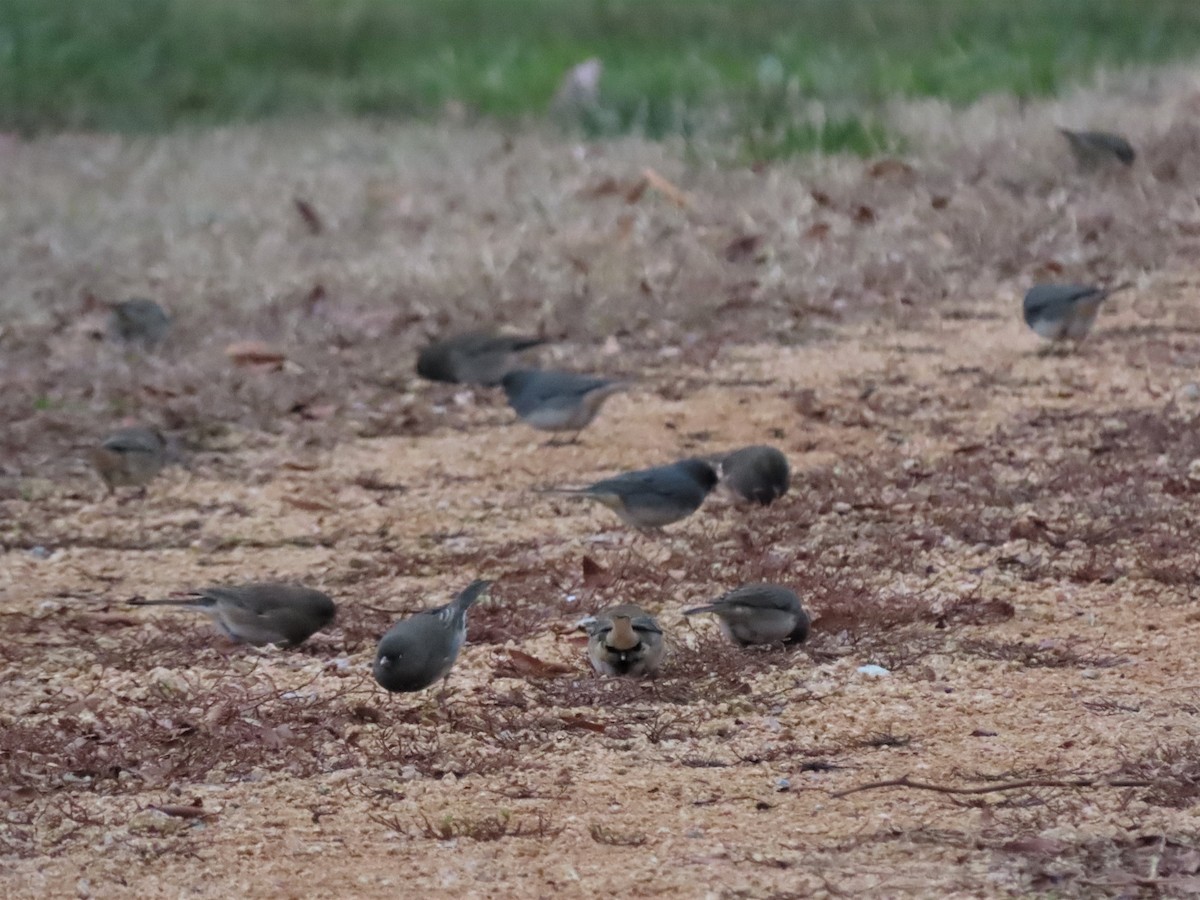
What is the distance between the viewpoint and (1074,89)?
1434 centimetres

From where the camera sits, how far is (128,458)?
24.5 feet

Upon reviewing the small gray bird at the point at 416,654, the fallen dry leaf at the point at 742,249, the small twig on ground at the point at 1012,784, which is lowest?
the fallen dry leaf at the point at 742,249

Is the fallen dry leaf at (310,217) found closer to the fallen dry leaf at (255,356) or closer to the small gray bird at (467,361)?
the fallen dry leaf at (255,356)

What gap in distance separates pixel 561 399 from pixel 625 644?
10.1ft

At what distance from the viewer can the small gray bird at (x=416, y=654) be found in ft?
16.2

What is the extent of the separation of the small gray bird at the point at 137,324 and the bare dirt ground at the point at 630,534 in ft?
0.47

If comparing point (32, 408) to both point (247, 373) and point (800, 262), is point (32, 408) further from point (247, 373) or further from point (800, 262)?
point (800, 262)

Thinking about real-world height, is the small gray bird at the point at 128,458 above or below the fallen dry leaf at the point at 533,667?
below

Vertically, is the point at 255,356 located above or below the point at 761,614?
below

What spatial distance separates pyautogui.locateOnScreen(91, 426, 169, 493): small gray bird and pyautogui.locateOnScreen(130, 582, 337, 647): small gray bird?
6.11ft

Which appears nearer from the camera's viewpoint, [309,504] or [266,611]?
[266,611]

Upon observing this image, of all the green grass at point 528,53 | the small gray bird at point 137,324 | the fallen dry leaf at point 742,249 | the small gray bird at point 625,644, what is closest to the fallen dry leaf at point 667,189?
the fallen dry leaf at point 742,249

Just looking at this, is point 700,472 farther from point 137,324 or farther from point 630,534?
point 137,324

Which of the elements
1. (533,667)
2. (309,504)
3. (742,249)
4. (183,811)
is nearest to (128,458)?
(309,504)
